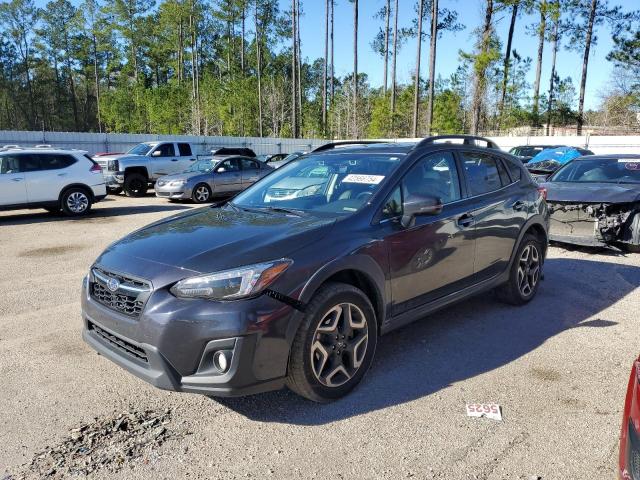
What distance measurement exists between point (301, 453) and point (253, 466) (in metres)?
0.28

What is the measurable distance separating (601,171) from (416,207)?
20.9 feet

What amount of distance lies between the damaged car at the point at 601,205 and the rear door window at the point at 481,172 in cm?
335

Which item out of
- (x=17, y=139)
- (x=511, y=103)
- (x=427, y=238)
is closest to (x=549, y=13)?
(x=511, y=103)

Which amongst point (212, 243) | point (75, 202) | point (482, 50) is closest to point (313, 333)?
point (212, 243)

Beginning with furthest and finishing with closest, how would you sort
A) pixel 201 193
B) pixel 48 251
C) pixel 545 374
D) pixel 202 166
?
pixel 202 166 < pixel 201 193 < pixel 48 251 < pixel 545 374

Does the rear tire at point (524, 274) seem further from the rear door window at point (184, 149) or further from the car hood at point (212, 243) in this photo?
Result: the rear door window at point (184, 149)

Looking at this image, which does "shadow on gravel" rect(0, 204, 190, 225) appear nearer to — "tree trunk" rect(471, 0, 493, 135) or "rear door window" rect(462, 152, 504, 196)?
"rear door window" rect(462, 152, 504, 196)

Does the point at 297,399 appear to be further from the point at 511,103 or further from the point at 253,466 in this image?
the point at 511,103

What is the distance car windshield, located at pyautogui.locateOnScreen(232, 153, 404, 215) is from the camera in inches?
149

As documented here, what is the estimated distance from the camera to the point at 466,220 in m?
4.30

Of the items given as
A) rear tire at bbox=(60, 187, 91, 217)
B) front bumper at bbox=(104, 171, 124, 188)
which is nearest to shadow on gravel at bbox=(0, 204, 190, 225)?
rear tire at bbox=(60, 187, 91, 217)

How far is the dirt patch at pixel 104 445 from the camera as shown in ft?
8.75

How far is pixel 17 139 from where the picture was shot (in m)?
24.2

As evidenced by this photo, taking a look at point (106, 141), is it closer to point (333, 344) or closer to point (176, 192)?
point (176, 192)
